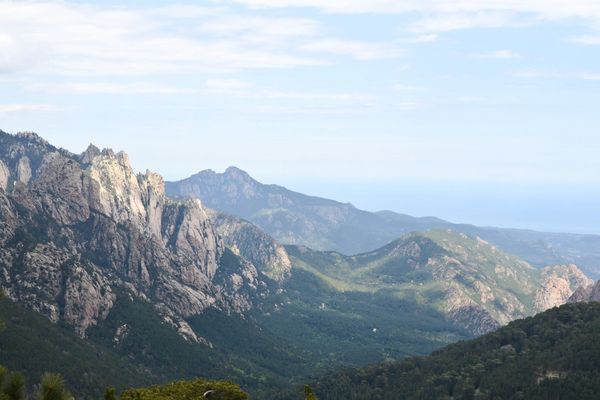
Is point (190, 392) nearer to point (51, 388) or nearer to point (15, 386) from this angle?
point (51, 388)

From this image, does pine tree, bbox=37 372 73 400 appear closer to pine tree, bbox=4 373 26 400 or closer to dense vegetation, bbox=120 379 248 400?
pine tree, bbox=4 373 26 400

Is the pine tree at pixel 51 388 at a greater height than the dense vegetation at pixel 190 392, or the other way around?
the pine tree at pixel 51 388

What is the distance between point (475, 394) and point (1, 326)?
174492 millimetres

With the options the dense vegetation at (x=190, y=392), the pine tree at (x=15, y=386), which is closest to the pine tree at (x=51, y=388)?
the pine tree at (x=15, y=386)

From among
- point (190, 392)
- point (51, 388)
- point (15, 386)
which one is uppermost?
point (51, 388)

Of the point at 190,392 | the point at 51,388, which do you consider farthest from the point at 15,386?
the point at 190,392

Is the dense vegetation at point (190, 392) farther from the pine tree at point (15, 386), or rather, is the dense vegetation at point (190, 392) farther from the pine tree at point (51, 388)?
the pine tree at point (15, 386)

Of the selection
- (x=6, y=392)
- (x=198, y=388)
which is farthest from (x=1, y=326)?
(x=198, y=388)

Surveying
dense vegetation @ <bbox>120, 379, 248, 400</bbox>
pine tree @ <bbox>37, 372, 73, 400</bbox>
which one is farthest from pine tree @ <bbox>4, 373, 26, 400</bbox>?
dense vegetation @ <bbox>120, 379, 248, 400</bbox>

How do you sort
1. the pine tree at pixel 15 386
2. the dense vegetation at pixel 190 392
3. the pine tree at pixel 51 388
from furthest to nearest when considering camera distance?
the dense vegetation at pixel 190 392 → the pine tree at pixel 15 386 → the pine tree at pixel 51 388

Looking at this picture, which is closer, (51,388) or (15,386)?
(51,388)

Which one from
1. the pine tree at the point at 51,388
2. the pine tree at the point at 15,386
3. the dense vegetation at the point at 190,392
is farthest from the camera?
the dense vegetation at the point at 190,392

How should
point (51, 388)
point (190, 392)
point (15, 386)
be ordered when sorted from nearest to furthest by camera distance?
point (51, 388) < point (15, 386) < point (190, 392)

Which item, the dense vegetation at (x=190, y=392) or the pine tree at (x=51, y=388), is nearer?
the pine tree at (x=51, y=388)
